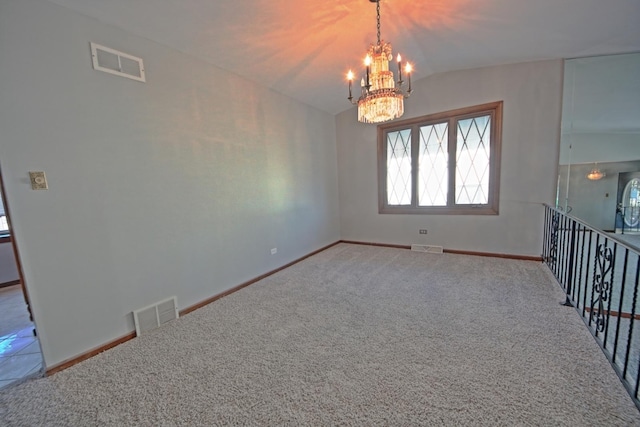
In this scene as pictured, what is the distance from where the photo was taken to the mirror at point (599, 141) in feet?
10.3

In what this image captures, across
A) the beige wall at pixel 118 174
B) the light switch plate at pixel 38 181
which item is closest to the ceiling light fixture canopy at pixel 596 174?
the beige wall at pixel 118 174

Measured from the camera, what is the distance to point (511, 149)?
3598mm

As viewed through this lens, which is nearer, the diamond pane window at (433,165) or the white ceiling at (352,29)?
the white ceiling at (352,29)

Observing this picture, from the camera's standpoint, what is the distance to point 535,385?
1.48 m

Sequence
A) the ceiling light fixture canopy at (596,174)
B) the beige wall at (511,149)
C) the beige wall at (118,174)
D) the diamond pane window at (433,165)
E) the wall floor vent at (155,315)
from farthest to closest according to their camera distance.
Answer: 1. the diamond pane window at (433,165)
2. the ceiling light fixture canopy at (596,174)
3. the beige wall at (511,149)
4. the wall floor vent at (155,315)
5. the beige wall at (118,174)

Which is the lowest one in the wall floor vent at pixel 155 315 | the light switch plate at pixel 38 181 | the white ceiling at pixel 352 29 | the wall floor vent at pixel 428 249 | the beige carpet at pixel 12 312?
the beige carpet at pixel 12 312

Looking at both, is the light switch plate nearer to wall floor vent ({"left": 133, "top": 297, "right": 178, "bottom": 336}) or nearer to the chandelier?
wall floor vent ({"left": 133, "top": 297, "right": 178, "bottom": 336})

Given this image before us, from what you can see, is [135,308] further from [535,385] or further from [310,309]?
[535,385]

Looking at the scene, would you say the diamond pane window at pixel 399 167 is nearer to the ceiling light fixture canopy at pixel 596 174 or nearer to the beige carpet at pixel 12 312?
the ceiling light fixture canopy at pixel 596 174

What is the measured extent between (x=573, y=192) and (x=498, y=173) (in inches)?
38.4

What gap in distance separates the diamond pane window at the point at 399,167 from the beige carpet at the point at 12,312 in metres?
5.09

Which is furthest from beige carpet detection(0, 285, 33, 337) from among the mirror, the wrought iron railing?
the mirror

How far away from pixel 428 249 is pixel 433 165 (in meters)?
1.45

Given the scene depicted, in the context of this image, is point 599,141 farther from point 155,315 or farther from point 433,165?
point 155,315
